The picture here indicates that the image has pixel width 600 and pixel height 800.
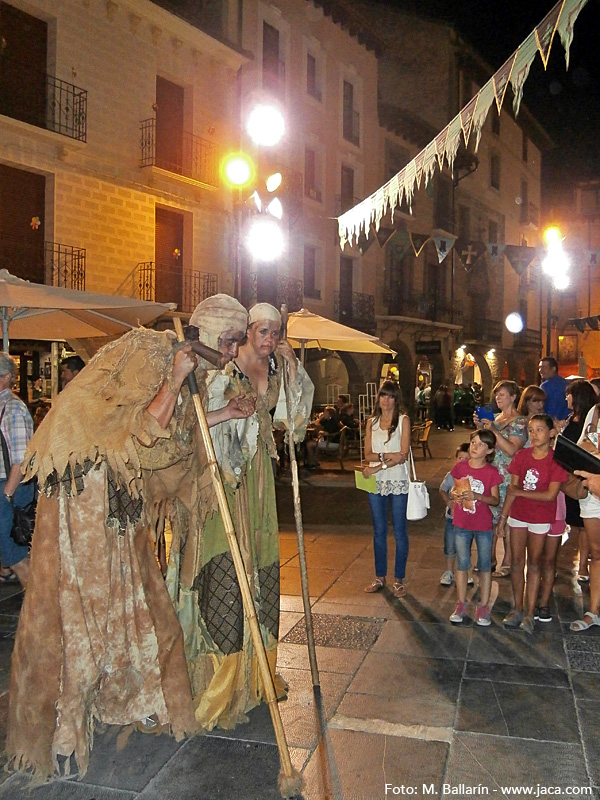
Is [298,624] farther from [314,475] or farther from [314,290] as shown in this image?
[314,290]

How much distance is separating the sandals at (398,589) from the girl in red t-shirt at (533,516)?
940 millimetres

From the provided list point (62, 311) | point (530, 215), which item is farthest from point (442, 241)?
point (530, 215)

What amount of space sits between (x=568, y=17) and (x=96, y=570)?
3.82 meters

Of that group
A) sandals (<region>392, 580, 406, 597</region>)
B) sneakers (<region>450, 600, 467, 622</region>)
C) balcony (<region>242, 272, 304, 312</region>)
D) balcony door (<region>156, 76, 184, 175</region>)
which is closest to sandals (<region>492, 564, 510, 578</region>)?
sandals (<region>392, 580, 406, 597</region>)

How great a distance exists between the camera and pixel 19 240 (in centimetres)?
1319

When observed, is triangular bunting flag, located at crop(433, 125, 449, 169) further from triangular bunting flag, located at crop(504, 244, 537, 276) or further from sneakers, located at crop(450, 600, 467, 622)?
triangular bunting flag, located at crop(504, 244, 537, 276)

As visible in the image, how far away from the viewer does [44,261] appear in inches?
537

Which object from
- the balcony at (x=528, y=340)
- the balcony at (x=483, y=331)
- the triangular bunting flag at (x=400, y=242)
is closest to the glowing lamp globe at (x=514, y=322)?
the balcony at (x=528, y=340)

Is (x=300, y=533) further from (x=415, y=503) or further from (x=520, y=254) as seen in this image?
(x=520, y=254)

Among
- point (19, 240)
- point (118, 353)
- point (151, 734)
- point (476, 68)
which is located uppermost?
point (476, 68)

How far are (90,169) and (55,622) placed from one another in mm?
13351

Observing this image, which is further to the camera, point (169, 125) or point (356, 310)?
→ point (356, 310)

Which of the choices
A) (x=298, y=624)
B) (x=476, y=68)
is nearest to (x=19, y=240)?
(x=298, y=624)

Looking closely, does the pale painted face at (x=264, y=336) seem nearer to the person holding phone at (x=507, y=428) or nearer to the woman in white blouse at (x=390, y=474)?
the woman in white blouse at (x=390, y=474)
